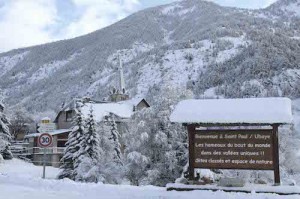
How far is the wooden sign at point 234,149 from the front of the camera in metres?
15.9

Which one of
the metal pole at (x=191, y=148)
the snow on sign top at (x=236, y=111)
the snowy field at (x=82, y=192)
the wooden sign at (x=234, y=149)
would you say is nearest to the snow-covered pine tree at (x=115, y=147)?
the snowy field at (x=82, y=192)

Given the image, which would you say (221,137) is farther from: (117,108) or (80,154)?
(117,108)

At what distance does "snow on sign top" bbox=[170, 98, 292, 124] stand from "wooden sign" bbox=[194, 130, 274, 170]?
722mm

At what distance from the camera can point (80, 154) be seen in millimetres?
37062

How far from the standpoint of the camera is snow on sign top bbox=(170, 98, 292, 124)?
15422 millimetres

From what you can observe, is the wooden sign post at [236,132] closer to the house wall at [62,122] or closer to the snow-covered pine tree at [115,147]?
the snow-covered pine tree at [115,147]

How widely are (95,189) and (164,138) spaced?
16520mm

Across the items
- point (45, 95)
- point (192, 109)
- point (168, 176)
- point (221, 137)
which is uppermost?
point (45, 95)

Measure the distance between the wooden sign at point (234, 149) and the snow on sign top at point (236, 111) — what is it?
72cm

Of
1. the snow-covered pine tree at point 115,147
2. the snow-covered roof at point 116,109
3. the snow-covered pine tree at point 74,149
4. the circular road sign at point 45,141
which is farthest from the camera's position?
the snow-covered roof at point 116,109

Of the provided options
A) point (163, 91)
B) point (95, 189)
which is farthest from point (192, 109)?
point (163, 91)

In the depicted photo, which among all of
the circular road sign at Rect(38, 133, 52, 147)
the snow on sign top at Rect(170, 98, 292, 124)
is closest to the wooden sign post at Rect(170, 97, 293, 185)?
the snow on sign top at Rect(170, 98, 292, 124)

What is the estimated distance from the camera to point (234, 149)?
16.3 meters

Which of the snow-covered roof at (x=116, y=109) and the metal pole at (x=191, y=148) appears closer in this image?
the metal pole at (x=191, y=148)
